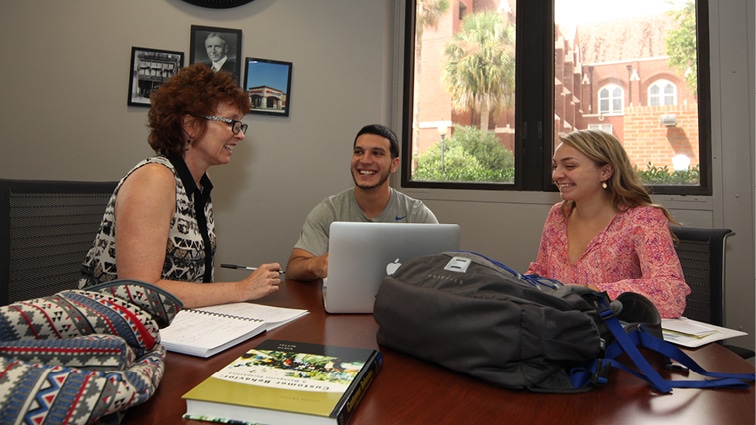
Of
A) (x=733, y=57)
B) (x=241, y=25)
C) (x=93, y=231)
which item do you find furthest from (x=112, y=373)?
(x=733, y=57)

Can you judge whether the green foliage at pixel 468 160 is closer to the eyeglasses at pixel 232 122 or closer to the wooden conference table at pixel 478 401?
the eyeglasses at pixel 232 122

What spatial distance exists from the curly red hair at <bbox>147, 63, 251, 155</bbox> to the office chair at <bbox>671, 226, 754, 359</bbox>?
162cm

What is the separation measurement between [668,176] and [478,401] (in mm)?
2207

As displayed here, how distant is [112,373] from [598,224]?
1640mm

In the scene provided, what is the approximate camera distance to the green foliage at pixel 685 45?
2367mm

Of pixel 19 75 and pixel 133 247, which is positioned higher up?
pixel 19 75

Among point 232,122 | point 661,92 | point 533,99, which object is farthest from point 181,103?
point 661,92

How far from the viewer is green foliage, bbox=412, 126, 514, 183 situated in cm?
292

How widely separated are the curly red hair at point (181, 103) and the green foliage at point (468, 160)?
1.71 metres

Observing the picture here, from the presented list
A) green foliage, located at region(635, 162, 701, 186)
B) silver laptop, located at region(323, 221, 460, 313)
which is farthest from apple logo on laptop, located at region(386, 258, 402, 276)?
green foliage, located at region(635, 162, 701, 186)

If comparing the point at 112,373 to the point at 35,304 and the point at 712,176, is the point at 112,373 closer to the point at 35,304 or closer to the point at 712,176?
the point at 35,304

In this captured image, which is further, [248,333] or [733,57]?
[733,57]

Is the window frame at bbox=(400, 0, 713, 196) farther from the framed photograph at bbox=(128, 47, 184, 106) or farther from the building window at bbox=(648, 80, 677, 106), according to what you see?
the framed photograph at bbox=(128, 47, 184, 106)

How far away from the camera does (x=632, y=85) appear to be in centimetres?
254
